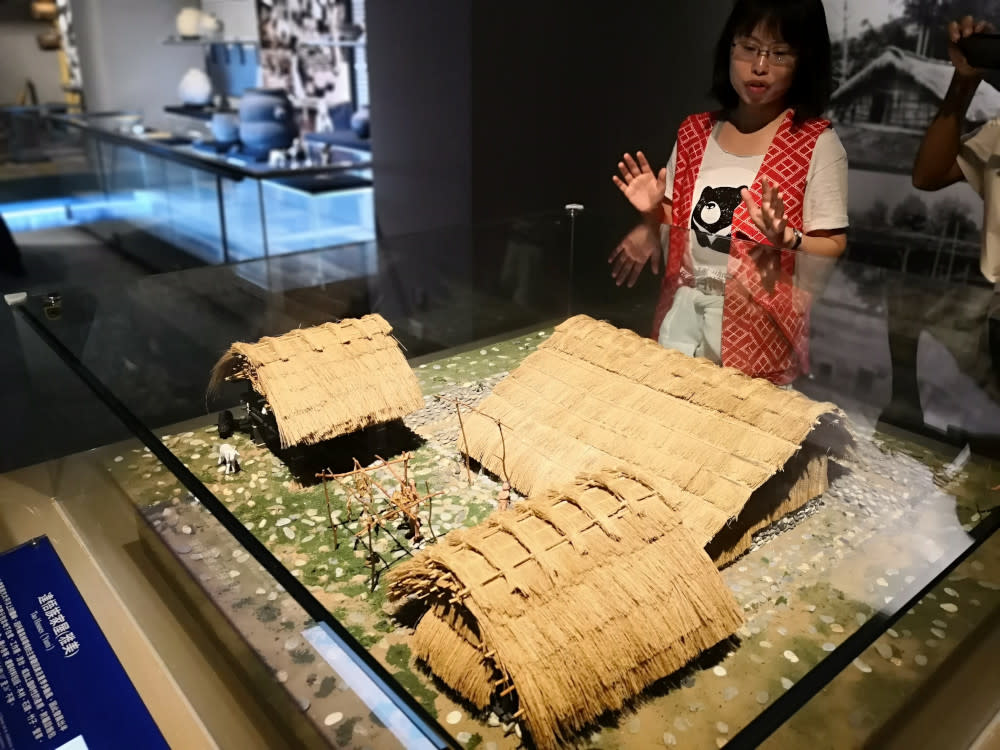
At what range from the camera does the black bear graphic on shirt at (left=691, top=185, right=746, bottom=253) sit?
6.59ft

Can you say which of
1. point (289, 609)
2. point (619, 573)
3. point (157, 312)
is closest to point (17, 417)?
point (157, 312)

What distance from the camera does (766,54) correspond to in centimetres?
180

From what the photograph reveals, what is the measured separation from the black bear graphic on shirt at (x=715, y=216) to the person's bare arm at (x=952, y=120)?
0.45 meters

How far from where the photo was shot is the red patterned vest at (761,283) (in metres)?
1.86

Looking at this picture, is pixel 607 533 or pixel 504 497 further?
pixel 504 497

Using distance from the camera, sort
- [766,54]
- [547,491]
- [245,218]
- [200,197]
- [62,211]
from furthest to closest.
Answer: [62,211] → [200,197] → [245,218] → [766,54] → [547,491]

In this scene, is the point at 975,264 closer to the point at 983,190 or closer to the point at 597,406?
the point at 983,190

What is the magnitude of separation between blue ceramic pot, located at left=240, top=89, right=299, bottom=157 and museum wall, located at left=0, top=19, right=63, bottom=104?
2.92 ft

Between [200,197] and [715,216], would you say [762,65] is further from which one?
[200,197]

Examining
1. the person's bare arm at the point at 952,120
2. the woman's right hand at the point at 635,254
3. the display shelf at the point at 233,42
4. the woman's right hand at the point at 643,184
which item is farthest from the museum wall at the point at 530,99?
the display shelf at the point at 233,42

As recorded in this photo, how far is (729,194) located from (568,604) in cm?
132

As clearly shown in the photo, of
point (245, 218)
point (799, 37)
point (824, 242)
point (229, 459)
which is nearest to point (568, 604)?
point (229, 459)

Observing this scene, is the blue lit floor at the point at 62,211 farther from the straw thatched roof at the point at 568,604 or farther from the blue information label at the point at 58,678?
the straw thatched roof at the point at 568,604

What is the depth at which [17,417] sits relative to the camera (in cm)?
227
